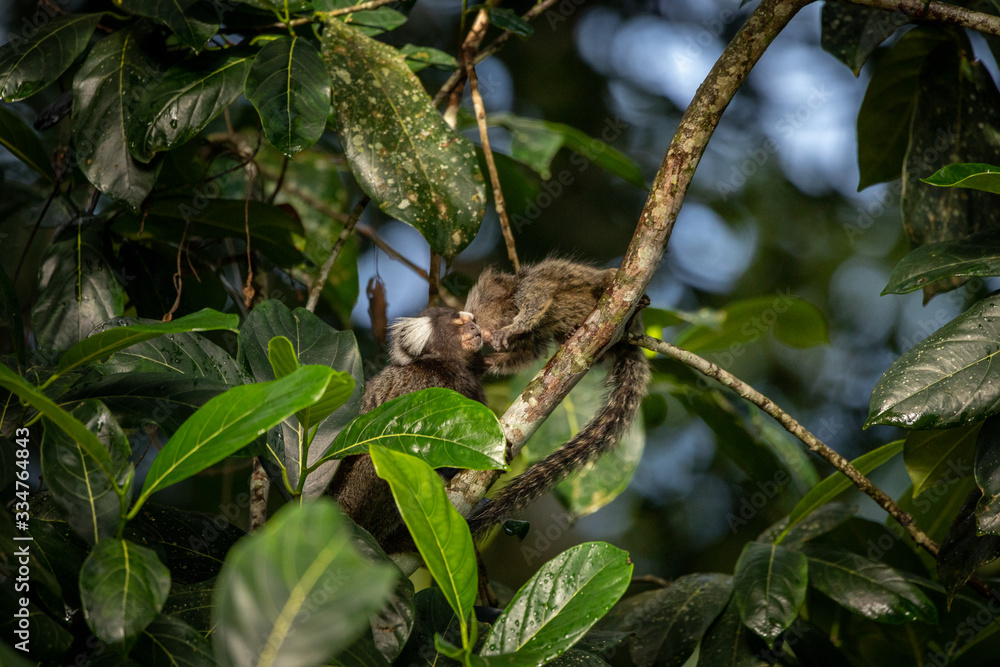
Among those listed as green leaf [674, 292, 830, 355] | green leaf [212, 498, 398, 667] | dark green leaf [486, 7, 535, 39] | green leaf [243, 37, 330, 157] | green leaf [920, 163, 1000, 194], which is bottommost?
green leaf [674, 292, 830, 355]

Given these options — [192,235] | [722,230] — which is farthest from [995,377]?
[722,230]

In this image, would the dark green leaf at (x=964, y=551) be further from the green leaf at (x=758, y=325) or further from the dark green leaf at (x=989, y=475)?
the green leaf at (x=758, y=325)

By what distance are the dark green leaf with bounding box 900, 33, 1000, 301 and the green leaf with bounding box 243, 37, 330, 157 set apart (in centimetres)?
192

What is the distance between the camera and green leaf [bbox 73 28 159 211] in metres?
2.05

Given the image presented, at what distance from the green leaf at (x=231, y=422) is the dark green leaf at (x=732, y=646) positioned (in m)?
1.58

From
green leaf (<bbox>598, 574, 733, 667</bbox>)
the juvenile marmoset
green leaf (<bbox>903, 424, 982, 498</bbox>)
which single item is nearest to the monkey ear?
the juvenile marmoset

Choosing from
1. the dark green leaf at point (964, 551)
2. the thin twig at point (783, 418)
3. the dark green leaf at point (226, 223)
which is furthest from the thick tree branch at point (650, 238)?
the dark green leaf at point (226, 223)

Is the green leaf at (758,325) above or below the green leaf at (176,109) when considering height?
below

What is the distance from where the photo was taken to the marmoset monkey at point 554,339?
2287mm

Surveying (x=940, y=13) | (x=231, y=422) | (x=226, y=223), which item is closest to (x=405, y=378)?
(x=226, y=223)

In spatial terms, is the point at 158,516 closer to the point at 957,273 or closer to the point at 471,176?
the point at 471,176

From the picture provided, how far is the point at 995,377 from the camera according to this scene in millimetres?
1644

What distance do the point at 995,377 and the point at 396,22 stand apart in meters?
2.25

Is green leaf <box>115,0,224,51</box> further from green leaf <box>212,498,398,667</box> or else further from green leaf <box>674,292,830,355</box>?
A: green leaf <box>674,292,830,355</box>
